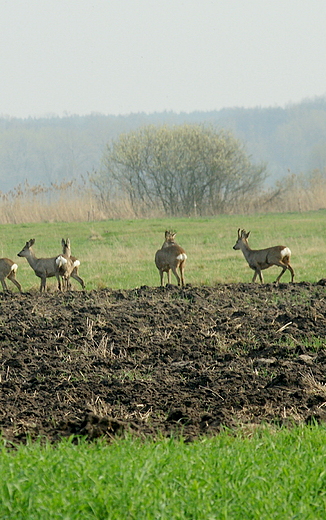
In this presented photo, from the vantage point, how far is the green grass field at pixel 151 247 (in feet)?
58.8

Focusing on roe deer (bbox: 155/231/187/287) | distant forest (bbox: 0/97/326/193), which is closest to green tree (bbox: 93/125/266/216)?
roe deer (bbox: 155/231/187/287)

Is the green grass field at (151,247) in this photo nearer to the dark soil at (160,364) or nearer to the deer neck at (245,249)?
the deer neck at (245,249)

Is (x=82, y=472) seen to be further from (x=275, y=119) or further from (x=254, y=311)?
(x=275, y=119)

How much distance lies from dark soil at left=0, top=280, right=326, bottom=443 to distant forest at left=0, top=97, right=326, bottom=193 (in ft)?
418

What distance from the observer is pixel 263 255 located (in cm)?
1677

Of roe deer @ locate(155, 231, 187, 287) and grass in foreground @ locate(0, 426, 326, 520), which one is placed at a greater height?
roe deer @ locate(155, 231, 187, 287)

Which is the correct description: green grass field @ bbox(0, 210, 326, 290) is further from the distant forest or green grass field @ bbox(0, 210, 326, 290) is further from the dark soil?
the distant forest

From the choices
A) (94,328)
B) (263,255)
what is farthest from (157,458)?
(263,255)

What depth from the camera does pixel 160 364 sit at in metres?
8.76

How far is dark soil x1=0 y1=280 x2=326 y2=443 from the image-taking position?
6703 millimetres

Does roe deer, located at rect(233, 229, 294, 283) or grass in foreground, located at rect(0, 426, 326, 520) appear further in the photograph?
roe deer, located at rect(233, 229, 294, 283)

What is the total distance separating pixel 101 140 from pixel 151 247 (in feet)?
471

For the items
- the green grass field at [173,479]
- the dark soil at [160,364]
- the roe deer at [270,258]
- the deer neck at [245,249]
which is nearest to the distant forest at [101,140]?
the deer neck at [245,249]

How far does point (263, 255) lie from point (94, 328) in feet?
23.9
